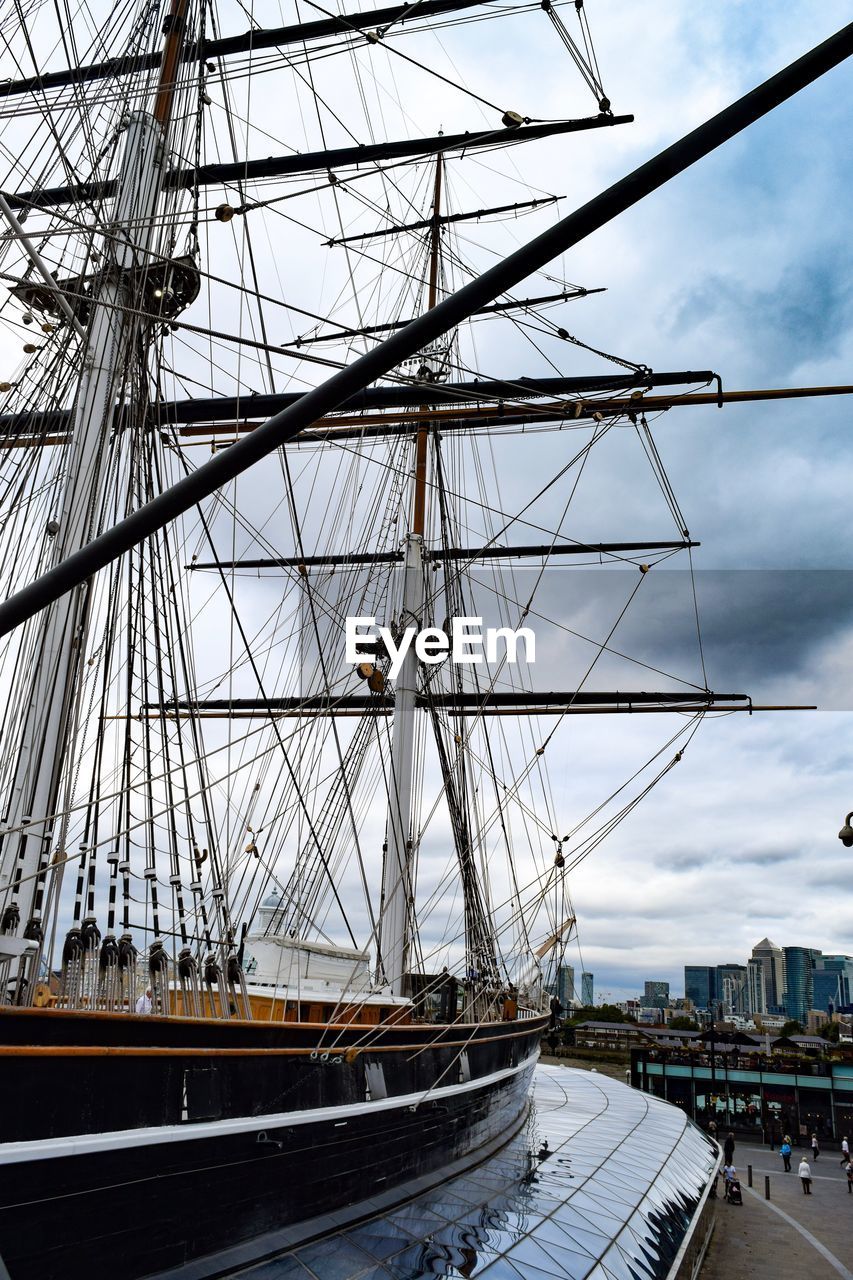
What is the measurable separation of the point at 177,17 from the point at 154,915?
1064cm

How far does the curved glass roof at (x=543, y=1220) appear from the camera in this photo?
7855 mm

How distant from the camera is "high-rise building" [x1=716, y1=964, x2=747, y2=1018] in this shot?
488ft

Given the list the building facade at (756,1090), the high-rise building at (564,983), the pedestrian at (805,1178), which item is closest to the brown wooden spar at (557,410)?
the high-rise building at (564,983)

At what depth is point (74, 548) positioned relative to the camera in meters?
8.10

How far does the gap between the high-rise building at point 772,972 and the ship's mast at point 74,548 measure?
17386 centimetres

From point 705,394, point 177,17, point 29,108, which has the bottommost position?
point 705,394

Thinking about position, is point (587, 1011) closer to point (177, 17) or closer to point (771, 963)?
point (177, 17)

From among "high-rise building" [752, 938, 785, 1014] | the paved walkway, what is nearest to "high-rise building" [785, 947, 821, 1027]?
"high-rise building" [752, 938, 785, 1014]

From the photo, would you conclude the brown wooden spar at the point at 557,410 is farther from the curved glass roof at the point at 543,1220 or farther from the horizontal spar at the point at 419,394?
the curved glass roof at the point at 543,1220

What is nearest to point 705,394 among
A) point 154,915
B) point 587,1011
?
point 154,915

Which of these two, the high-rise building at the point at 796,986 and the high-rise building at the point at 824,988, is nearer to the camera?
the high-rise building at the point at 796,986

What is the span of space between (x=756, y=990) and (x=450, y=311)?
625ft

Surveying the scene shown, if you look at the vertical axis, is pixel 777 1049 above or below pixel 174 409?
below

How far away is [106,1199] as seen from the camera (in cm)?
527
